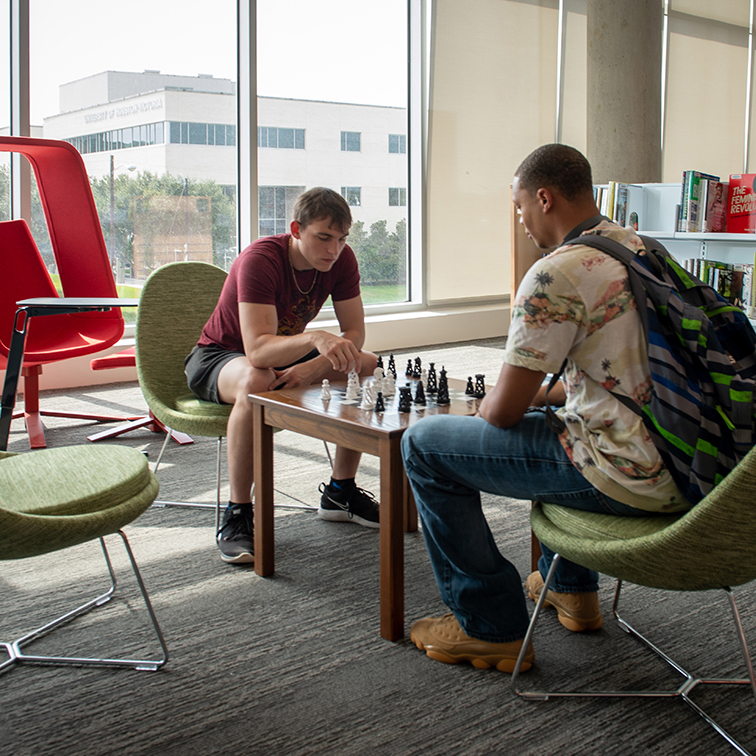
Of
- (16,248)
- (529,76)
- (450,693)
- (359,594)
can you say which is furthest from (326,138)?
(450,693)

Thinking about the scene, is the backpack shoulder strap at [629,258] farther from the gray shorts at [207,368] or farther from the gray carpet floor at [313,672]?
the gray shorts at [207,368]

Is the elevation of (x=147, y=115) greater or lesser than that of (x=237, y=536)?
greater

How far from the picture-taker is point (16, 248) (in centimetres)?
424

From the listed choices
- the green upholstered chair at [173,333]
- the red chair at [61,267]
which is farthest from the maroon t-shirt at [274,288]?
the red chair at [61,267]

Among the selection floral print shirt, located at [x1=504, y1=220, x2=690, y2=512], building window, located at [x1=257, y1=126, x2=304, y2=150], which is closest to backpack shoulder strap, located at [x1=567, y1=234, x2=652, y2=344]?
floral print shirt, located at [x1=504, y1=220, x2=690, y2=512]

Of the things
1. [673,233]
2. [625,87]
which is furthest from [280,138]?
[673,233]

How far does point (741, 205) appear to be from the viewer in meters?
4.20

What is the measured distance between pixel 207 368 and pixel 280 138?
4215 mm

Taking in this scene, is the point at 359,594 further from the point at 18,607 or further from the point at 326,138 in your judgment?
the point at 326,138

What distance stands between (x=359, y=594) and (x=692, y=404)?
120 centimetres

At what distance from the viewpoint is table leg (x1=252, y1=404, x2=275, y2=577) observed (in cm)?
238

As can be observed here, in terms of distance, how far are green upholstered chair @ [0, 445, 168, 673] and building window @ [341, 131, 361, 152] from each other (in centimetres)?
543

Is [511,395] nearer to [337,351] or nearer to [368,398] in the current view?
[368,398]

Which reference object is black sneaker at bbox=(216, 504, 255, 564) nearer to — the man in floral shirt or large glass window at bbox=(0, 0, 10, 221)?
the man in floral shirt
